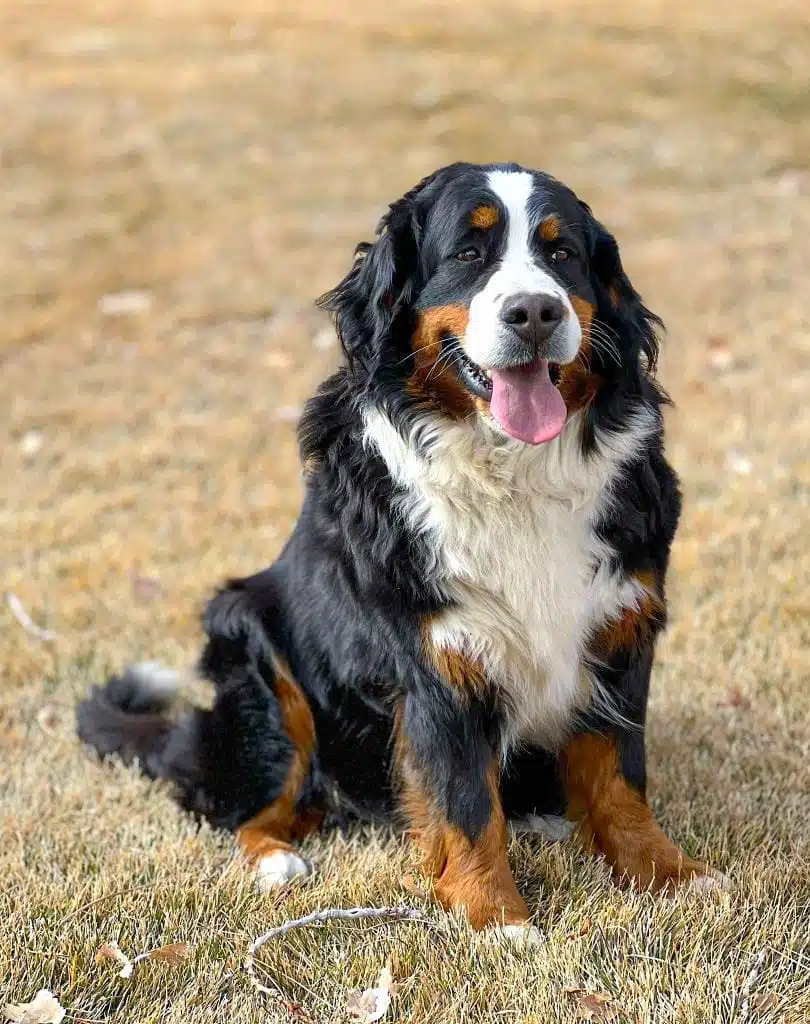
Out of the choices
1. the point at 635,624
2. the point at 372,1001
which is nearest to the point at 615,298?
the point at 635,624

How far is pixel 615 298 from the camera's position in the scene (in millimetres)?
3096

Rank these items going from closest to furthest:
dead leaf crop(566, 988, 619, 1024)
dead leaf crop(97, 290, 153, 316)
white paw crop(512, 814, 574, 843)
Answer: dead leaf crop(566, 988, 619, 1024) < white paw crop(512, 814, 574, 843) < dead leaf crop(97, 290, 153, 316)

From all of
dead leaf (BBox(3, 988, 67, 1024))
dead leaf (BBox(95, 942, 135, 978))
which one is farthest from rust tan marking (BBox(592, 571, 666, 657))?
dead leaf (BBox(3, 988, 67, 1024))

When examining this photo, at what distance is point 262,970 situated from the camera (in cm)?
278

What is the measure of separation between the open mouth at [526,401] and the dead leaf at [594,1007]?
49.2 inches

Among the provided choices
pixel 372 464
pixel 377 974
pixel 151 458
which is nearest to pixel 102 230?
pixel 151 458

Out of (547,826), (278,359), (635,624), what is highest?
(635,624)

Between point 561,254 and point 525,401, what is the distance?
40 cm

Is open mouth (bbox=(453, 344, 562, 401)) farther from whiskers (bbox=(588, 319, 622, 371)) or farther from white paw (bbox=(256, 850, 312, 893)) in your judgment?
white paw (bbox=(256, 850, 312, 893))

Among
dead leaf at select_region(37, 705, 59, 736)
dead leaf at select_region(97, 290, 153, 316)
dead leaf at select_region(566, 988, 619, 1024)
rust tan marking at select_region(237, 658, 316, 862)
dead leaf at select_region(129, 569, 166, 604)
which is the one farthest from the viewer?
dead leaf at select_region(97, 290, 153, 316)

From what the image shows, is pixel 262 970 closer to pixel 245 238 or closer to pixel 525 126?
pixel 245 238

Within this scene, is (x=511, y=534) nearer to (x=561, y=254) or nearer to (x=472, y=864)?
(x=561, y=254)

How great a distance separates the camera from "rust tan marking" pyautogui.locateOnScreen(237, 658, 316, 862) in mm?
3447

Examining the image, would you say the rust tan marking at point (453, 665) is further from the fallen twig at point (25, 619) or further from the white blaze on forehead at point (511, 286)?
the fallen twig at point (25, 619)
